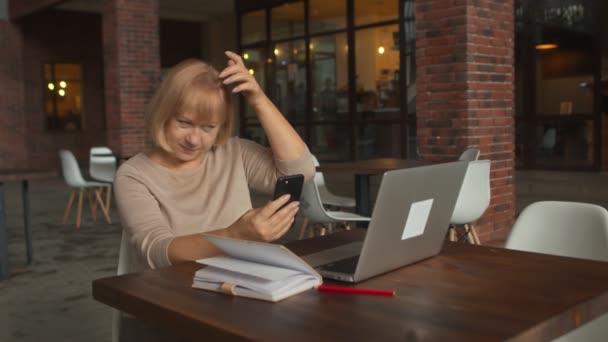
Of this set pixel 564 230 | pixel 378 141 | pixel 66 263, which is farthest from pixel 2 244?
pixel 378 141

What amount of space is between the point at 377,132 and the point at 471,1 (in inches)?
210

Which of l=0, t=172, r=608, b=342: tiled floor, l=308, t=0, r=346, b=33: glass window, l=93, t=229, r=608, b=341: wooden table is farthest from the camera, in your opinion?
l=308, t=0, r=346, b=33: glass window

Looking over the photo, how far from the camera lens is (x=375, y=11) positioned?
10.2 metres

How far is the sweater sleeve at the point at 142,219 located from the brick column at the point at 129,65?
7.52m

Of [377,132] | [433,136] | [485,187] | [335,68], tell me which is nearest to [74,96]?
[335,68]

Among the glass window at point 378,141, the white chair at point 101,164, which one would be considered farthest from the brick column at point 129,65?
the glass window at point 378,141

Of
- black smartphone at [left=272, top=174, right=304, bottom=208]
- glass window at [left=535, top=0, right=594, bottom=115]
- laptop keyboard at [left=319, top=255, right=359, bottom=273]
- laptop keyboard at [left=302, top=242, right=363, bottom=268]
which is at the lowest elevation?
laptop keyboard at [left=302, top=242, right=363, bottom=268]

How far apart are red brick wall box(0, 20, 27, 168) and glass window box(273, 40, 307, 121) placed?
5790mm

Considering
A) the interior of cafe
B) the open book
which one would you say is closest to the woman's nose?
the open book

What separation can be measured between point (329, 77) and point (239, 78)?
9.54m

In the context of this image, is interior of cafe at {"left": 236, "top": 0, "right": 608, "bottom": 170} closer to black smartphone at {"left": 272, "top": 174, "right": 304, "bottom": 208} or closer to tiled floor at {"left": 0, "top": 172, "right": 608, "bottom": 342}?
tiled floor at {"left": 0, "top": 172, "right": 608, "bottom": 342}

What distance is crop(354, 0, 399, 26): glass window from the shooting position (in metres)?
9.89

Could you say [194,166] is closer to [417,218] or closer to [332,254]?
[332,254]

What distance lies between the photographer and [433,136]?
5.30 metres
